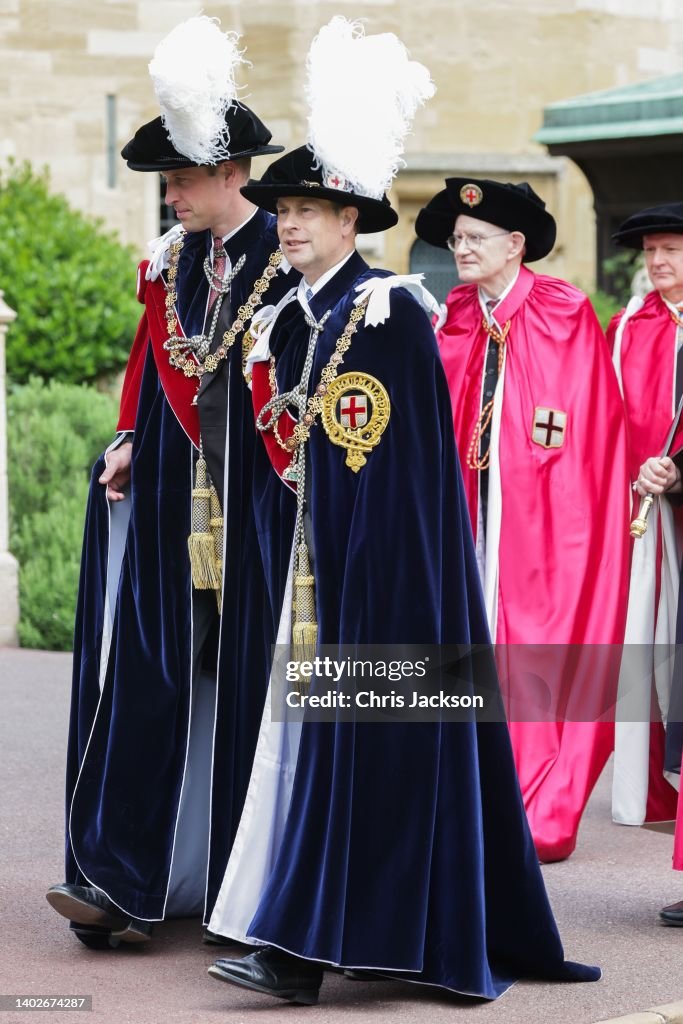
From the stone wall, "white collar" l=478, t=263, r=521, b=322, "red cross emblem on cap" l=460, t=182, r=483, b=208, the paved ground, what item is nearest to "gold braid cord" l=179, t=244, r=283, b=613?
the paved ground

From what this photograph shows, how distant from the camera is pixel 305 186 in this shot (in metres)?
5.05

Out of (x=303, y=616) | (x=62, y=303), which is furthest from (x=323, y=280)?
(x=62, y=303)

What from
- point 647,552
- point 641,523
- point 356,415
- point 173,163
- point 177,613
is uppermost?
point 173,163

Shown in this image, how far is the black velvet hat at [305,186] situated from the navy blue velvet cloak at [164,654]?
45 cm

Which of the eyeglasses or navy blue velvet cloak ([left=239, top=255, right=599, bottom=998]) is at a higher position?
the eyeglasses

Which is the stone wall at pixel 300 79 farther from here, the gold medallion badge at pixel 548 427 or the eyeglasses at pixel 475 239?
the gold medallion badge at pixel 548 427

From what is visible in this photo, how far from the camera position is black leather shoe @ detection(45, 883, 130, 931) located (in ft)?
17.3

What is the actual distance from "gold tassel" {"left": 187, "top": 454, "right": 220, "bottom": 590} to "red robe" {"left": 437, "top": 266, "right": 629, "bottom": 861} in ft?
6.11

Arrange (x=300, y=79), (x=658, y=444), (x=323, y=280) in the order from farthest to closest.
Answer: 1. (x=300, y=79)
2. (x=658, y=444)
3. (x=323, y=280)

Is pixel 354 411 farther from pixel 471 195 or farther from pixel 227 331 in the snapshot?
pixel 471 195

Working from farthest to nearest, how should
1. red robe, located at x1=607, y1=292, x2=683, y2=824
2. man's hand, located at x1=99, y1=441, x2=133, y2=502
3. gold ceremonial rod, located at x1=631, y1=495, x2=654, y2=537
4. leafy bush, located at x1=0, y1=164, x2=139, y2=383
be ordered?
1. leafy bush, located at x1=0, y1=164, x2=139, y2=383
2. red robe, located at x1=607, y1=292, x2=683, y2=824
3. gold ceremonial rod, located at x1=631, y1=495, x2=654, y2=537
4. man's hand, located at x1=99, y1=441, x2=133, y2=502

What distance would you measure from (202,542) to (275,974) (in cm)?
119

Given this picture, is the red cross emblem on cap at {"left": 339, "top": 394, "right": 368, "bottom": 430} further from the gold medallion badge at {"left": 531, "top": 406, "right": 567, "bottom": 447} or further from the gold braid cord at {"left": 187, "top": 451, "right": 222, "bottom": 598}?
the gold medallion badge at {"left": 531, "top": 406, "right": 567, "bottom": 447}

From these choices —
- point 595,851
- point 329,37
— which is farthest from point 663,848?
point 329,37
